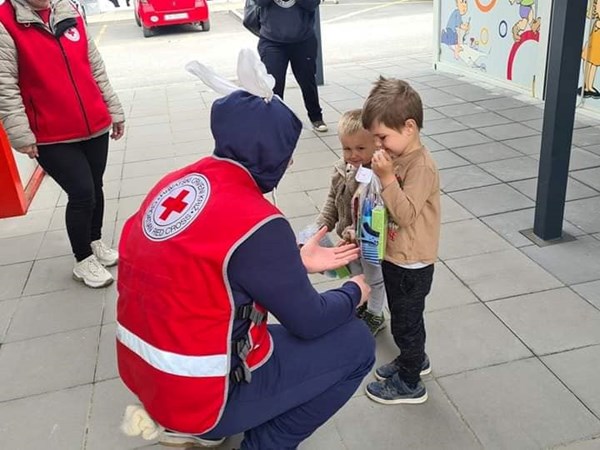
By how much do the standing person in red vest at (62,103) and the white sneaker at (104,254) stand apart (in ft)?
0.41

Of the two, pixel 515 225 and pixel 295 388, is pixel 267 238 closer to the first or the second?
pixel 295 388

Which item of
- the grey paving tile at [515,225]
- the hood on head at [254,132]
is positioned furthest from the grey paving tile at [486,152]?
the hood on head at [254,132]

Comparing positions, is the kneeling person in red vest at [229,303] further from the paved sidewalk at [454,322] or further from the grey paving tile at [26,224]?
the grey paving tile at [26,224]

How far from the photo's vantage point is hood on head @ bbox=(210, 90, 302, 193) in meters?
1.68

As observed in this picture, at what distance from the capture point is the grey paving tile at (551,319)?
2.67 meters

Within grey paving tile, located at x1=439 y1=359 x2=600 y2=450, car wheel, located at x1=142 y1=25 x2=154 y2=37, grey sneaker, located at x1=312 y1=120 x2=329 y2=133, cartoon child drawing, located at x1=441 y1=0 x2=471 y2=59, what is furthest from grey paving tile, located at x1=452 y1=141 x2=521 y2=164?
car wheel, located at x1=142 y1=25 x2=154 y2=37

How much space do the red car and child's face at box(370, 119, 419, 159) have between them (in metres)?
14.0

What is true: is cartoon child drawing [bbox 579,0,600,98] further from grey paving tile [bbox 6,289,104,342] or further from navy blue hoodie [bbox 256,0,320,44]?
grey paving tile [bbox 6,289,104,342]

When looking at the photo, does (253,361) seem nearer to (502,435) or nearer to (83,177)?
(502,435)

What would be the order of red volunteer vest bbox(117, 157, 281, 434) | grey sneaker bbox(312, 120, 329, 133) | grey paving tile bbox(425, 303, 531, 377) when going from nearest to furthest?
red volunteer vest bbox(117, 157, 281, 434) < grey paving tile bbox(425, 303, 531, 377) < grey sneaker bbox(312, 120, 329, 133)

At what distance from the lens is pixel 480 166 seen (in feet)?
15.9

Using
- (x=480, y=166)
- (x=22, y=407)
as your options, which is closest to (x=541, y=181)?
(x=480, y=166)

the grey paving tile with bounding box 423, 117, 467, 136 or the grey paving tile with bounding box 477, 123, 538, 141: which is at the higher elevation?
the grey paving tile with bounding box 477, 123, 538, 141

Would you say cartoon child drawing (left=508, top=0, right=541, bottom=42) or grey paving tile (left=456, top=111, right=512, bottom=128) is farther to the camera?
cartoon child drawing (left=508, top=0, right=541, bottom=42)
